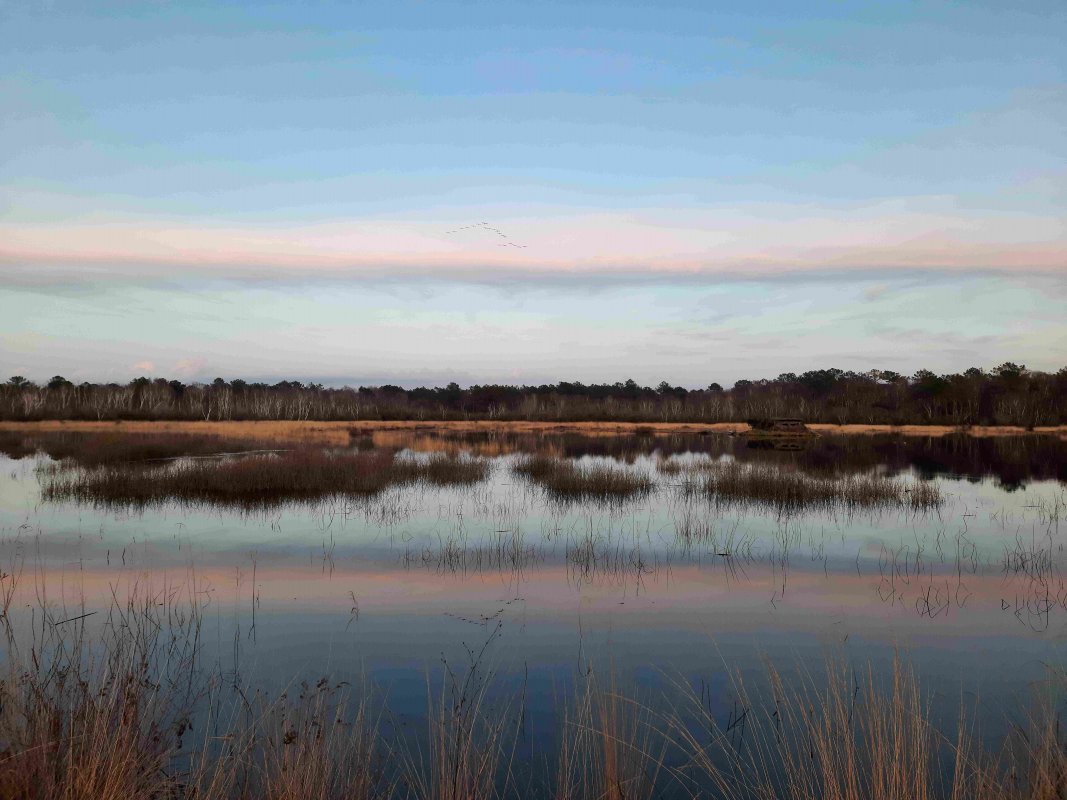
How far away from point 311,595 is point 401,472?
14.9 metres

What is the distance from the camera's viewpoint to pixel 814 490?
68.4 feet

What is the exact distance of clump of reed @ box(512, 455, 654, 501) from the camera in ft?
68.2

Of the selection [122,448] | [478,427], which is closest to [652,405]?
[478,427]

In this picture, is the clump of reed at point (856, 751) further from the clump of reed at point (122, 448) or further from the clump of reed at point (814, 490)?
the clump of reed at point (122, 448)

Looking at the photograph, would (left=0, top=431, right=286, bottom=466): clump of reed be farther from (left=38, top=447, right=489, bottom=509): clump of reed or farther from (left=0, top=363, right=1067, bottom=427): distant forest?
(left=0, top=363, right=1067, bottom=427): distant forest

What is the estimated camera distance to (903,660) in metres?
7.88

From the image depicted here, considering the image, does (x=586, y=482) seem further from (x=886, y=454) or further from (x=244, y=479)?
(x=886, y=454)

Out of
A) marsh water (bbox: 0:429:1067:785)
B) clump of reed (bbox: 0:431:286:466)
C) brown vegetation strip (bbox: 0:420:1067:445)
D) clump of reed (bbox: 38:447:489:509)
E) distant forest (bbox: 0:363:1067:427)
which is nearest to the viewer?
marsh water (bbox: 0:429:1067:785)

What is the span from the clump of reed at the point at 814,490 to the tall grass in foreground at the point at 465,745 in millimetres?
12560

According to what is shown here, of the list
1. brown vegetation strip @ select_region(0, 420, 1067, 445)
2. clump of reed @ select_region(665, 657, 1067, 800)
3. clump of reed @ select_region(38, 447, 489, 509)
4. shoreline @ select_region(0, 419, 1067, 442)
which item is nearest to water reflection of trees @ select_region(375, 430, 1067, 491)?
clump of reed @ select_region(38, 447, 489, 509)

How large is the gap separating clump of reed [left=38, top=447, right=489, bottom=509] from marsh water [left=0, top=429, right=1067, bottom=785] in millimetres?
688

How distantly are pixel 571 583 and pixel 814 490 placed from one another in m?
11.9

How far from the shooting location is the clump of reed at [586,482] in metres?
20.8

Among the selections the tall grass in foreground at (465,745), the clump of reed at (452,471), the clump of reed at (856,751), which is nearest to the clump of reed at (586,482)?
the clump of reed at (452,471)
